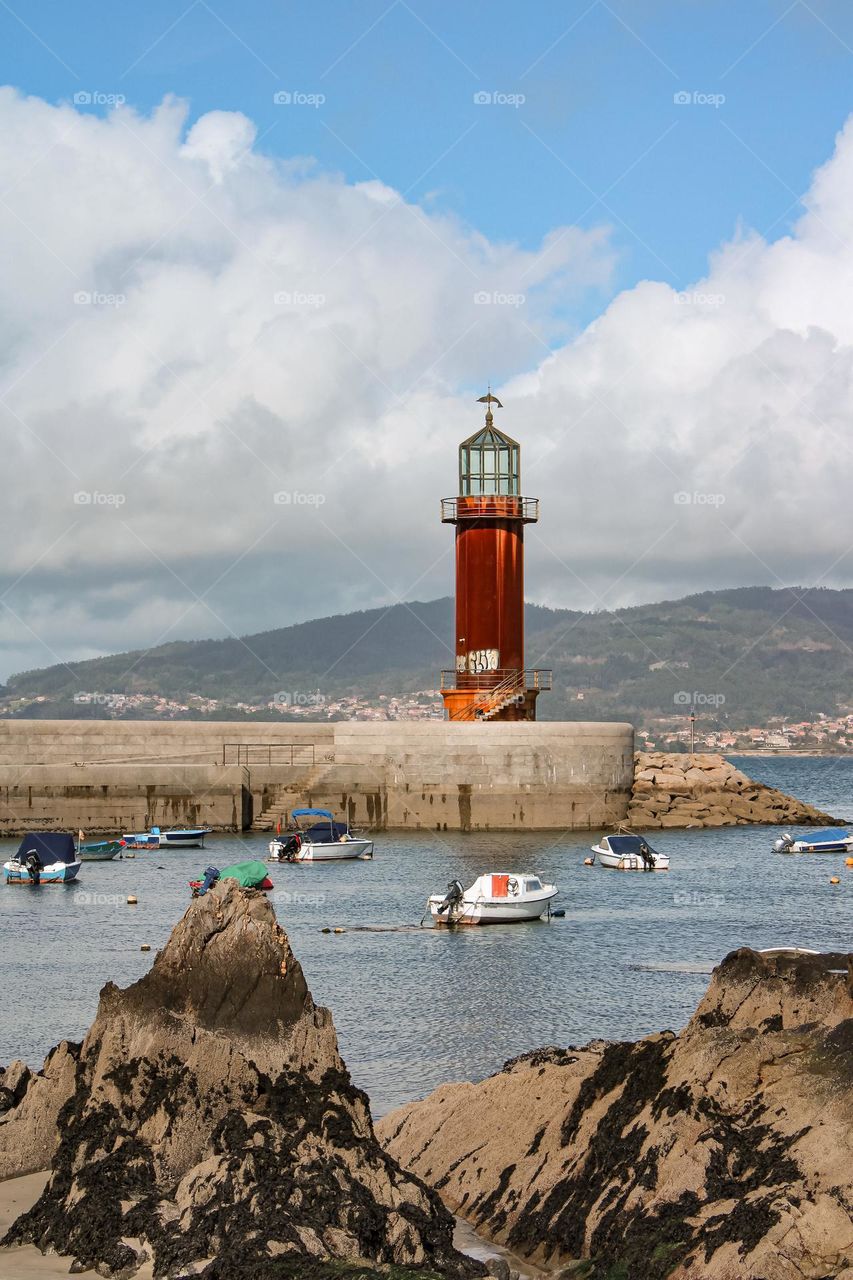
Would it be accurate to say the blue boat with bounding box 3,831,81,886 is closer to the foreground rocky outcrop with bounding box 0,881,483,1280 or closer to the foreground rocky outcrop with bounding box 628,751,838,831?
the foreground rocky outcrop with bounding box 628,751,838,831

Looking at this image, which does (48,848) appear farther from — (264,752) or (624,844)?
(624,844)

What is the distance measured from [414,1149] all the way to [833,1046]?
528 cm

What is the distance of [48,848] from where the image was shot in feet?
164

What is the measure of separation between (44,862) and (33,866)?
0.68 meters

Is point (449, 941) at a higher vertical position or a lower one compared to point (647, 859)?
lower

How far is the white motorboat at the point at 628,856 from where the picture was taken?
5266cm

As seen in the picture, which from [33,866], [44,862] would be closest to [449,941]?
[33,866]

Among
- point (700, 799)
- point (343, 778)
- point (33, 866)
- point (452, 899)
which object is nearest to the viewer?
point (452, 899)

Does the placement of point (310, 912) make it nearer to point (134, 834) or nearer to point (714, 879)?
point (714, 879)

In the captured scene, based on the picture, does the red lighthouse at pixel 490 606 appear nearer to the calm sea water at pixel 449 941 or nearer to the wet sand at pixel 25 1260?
the calm sea water at pixel 449 941

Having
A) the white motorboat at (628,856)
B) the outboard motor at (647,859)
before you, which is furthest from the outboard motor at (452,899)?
the outboard motor at (647,859)

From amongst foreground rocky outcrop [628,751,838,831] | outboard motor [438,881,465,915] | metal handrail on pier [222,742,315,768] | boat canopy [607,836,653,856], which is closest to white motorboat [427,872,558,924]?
outboard motor [438,881,465,915]

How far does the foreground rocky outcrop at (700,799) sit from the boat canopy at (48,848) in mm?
25424

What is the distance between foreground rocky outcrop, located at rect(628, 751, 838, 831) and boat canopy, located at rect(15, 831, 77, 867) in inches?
1001
